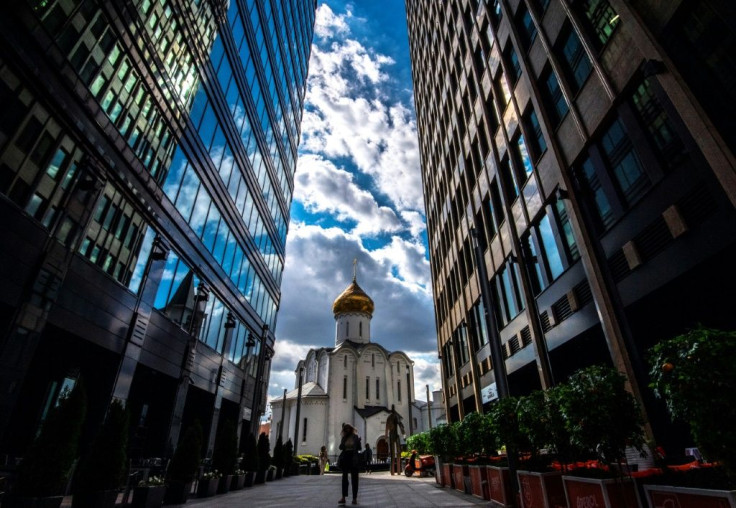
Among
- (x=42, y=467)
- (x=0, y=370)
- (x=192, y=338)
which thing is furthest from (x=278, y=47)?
(x=42, y=467)

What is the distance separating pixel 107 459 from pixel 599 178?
13826mm

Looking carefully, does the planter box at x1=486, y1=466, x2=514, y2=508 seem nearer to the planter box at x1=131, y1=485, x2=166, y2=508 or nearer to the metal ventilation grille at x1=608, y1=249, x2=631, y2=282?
the metal ventilation grille at x1=608, y1=249, x2=631, y2=282

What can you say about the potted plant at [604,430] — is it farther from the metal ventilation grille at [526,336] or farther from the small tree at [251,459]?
the small tree at [251,459]

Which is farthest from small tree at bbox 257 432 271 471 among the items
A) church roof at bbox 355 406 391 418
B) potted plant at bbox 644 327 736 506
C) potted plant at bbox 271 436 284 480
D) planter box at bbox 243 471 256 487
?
church roof at bbox 355 406 391 418

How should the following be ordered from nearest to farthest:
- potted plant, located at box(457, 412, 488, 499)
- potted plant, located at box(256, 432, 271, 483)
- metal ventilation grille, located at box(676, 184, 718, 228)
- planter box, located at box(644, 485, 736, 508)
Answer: planter box, located at box(644, 485, 736, 508), metal ventilation grille, located at box(676, 184, 718, 228), potted plant, located at box(457, 412, 488, 499), potted plant, located at box(256, 432, 271, 483)

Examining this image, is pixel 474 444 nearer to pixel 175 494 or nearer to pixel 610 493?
pixel 610 493

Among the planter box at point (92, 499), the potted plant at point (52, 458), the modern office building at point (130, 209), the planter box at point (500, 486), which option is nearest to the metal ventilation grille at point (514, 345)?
the planter box at point (500, 486)

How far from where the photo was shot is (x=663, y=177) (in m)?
8.52

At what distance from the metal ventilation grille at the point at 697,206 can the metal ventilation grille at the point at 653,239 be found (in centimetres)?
56

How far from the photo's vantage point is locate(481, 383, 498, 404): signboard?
63.2ft

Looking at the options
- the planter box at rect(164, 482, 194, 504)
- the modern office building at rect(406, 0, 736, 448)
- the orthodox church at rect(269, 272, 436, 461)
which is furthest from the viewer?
the orthodox church at rect(269, 272, 436, 461)

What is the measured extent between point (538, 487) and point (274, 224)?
2810 centimetres

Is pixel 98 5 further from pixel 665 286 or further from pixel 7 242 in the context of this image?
pixel 665 286

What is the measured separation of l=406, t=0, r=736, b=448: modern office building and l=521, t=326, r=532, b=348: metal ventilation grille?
0.05m
